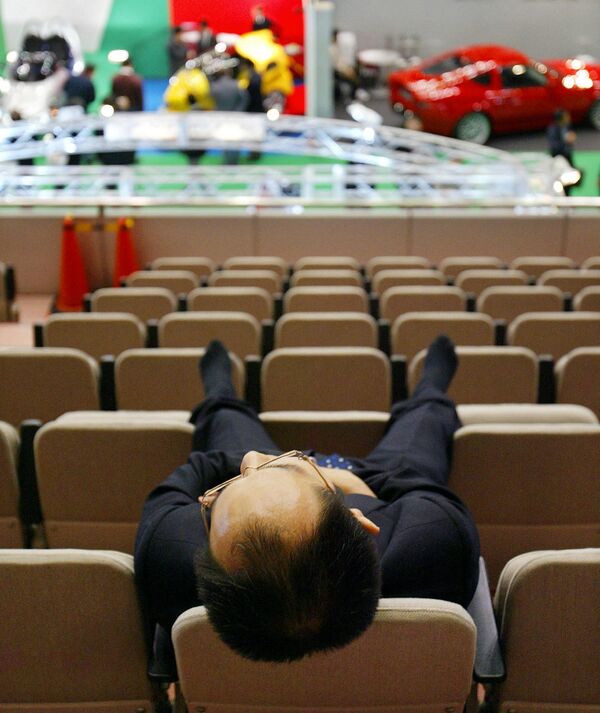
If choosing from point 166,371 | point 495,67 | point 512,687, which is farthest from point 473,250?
point 495,67

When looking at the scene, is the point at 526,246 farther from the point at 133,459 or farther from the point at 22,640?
the point at 22,640

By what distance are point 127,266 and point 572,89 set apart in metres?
10.1

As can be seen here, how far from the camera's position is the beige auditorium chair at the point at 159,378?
2785 mm

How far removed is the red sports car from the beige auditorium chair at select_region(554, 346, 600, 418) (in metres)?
11.0

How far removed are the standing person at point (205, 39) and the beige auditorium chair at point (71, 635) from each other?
14.8 metres

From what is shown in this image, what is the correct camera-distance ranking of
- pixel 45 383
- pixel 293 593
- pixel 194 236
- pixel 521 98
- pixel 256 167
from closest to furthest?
pixel 293 593 → pixel 45 383 → pixel 194 236 → pixel 256 167 → pixel 521 98

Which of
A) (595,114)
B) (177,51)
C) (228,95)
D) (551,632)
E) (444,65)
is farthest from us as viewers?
(177,51)

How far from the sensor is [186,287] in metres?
4.69

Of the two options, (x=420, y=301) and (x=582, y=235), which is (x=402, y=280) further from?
(x=582, y=235)

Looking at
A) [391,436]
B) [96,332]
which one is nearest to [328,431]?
[391,436]

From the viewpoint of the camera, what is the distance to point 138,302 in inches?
159

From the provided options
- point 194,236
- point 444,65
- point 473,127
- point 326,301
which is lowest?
point 326,301

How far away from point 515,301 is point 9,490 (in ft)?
8.97

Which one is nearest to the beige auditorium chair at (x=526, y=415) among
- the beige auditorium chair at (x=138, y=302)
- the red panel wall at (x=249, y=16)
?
the beige auditorium chair at (x=138, y=302)
